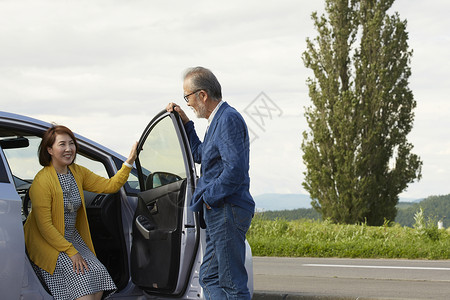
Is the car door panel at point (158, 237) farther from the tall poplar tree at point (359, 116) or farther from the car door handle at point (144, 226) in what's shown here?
the tall poplar tree at point (359, 116)

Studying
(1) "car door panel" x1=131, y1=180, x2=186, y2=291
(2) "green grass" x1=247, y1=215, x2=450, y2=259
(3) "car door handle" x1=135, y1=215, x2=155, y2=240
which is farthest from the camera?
(2) "green grass" x1=247, y1=215, x2=450, y2=259

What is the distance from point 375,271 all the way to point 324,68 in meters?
17.3

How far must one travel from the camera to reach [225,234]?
4105 mm

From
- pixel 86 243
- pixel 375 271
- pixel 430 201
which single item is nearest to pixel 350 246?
pixel 375 271

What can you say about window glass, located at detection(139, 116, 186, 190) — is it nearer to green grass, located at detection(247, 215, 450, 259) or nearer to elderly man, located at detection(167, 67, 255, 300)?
elderly man, located at detection(167, 67, 255, 300)

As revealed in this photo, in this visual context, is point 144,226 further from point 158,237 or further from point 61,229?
point 61,229

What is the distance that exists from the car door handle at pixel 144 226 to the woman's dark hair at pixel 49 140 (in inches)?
27.7

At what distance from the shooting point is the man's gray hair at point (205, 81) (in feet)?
13.8

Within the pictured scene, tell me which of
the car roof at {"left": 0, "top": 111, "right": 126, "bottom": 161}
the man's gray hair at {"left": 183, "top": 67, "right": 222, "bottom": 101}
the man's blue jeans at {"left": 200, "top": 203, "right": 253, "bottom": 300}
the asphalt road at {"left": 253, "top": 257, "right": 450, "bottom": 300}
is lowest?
the asphalt road at {"left": 253, "top": 257, "right": 450, "bottom": 300}

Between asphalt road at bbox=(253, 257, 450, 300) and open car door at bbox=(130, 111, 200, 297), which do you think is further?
asphalt road at bbox=(253, 257, 450, 300)

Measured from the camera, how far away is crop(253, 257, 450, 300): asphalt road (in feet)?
26.0

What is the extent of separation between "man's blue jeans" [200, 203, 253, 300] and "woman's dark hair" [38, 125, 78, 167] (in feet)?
3.95

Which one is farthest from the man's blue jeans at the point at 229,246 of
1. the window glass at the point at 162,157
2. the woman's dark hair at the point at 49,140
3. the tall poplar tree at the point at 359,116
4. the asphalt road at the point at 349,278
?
the tall poplar tree at the point at 359,116

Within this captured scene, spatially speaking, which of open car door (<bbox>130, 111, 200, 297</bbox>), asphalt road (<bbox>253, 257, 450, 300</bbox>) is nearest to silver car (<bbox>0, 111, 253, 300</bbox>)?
open car door (<bbox>130, 111, 200, 297</bbox>)
